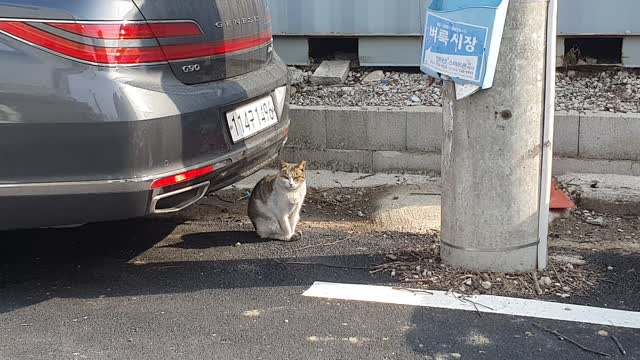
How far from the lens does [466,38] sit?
10.8 ft

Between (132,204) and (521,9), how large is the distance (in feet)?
6.24

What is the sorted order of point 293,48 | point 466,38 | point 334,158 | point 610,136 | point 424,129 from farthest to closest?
1. point 293,48
2. point 334,158
3. point 424,129
4. point 610,136
5. point 466,38

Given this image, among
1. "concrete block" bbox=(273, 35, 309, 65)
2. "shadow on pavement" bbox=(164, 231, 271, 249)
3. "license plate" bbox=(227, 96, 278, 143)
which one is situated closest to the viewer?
"license plate" bbox=(227, 96, 278, 143)

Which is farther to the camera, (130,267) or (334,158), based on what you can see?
(334,158)

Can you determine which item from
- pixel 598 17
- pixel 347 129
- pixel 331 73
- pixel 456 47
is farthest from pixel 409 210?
pixel 598 17

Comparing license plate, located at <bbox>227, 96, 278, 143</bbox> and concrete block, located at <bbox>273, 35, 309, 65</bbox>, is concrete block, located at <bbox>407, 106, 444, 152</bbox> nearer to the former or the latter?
concrete block, located at <bbox>273, 35, 309, 65</bbox>

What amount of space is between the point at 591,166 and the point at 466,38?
7.50 ft

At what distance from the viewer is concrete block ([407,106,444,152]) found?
5344mm

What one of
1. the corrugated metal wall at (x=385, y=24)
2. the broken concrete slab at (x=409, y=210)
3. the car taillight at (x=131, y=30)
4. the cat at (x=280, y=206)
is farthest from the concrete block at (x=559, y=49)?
the car taillight at (x=131, y=30)

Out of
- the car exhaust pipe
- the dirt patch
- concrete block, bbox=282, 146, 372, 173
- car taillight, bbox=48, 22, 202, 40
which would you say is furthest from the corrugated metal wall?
the car exhaust pipe

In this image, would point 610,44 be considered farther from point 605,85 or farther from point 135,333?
point 135,333

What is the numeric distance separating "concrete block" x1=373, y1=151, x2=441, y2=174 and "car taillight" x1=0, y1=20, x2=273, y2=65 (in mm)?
2338

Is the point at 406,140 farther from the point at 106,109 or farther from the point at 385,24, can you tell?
the point at 106,109

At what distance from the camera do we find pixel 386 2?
6.02 metres
